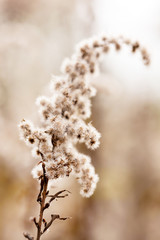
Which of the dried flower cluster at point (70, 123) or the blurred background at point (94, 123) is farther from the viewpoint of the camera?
the blurred background at point (94, 123)

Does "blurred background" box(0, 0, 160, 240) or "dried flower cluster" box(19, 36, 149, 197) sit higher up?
"blurred background" box(0, 0, 160, 240)

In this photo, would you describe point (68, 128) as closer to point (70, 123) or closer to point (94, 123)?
point (70, 123)

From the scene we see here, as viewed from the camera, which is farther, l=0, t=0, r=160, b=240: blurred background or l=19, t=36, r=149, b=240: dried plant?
l=0, t=0, r=160, b=240: blurred background

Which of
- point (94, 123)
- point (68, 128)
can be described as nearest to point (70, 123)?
point (68, 128)

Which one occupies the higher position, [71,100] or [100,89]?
[100,89]

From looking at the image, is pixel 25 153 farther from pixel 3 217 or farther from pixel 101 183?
pixel 101 183

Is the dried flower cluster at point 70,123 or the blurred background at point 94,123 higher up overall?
the blurred background at point 94,123

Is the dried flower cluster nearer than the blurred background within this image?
Yes

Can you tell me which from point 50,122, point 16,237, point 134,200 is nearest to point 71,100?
point 50,122
